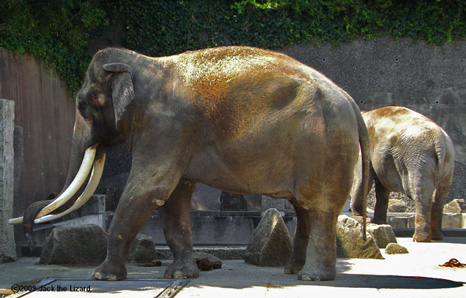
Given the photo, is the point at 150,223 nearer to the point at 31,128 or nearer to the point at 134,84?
the point at 31,128

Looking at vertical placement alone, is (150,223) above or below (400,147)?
below

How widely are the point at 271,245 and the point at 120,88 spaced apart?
2418mm

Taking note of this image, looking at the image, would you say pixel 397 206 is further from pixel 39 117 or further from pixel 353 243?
pixel 39 117

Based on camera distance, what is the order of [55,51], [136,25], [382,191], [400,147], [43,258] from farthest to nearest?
[136,25], [55,51], [382,191], [400,147], [43,258]

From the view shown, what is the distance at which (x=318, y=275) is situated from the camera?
19.9 feet

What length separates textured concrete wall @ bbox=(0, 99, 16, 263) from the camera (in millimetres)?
7852

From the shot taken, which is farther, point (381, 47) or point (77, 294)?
point (381, 47)

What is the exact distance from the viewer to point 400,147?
35.9ft

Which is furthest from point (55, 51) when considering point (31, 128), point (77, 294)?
point (77, 294)

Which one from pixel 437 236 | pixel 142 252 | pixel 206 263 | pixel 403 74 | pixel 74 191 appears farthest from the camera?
pixel 403 74

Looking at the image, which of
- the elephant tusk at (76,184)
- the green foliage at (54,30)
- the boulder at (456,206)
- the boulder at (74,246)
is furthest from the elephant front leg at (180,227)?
the boulder at (456,206)

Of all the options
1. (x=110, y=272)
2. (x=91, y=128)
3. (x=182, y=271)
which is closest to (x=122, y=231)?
(x=110, y=272)

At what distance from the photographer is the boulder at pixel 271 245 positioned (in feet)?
24.7

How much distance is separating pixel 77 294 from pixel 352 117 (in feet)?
9.28
